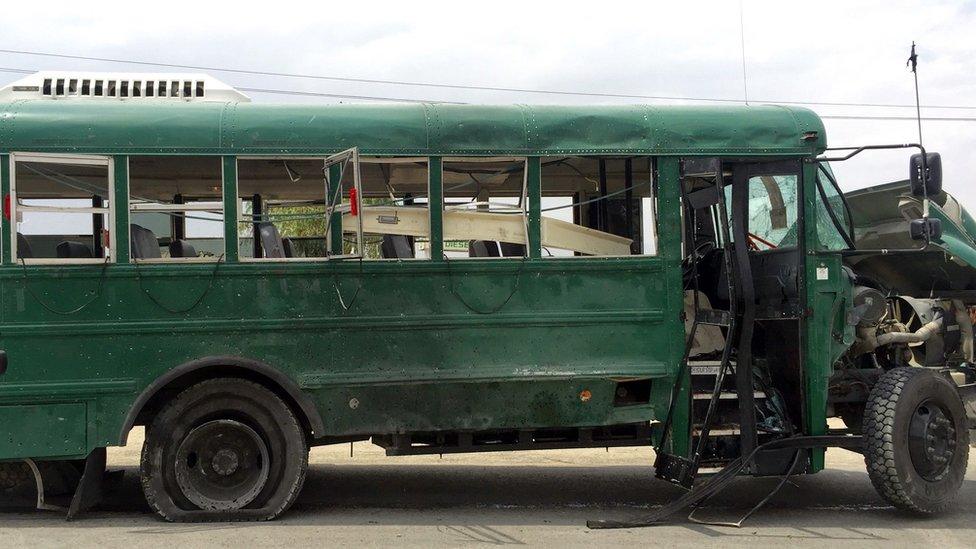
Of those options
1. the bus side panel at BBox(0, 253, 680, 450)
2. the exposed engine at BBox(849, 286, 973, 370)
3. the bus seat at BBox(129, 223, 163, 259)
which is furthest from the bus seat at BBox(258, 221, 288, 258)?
the exposed engine at BBox(849, 286, 973, 370)

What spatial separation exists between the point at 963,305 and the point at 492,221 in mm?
4258

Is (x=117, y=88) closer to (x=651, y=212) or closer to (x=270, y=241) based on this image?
(x=270, y=241)

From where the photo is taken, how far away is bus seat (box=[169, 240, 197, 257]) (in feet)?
22.9

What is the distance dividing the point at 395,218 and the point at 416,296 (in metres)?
0.59

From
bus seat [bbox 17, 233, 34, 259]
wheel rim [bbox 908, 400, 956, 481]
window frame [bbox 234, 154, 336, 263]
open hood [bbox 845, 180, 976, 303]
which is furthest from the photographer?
open hood [bbox 845, 180, 976, 303]

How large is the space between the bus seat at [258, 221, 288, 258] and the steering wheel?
11.7ft

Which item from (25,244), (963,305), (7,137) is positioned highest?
(7,137)

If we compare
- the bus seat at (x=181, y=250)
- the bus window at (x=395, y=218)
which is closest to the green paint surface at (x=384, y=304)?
the bus window at (x=395, y=218)

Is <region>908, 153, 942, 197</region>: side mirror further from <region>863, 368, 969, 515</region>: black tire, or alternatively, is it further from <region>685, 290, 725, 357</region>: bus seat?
<region>685, 290, 725, 357</region>: bus seat

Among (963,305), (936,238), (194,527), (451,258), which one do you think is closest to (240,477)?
(194,527)

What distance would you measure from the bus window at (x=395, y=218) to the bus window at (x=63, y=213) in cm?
162

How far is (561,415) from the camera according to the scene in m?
6.97

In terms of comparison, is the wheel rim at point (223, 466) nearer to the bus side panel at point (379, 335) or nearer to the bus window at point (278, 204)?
the bus side panel at point (379, 335)

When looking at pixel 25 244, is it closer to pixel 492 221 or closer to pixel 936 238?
pixel 492 221
